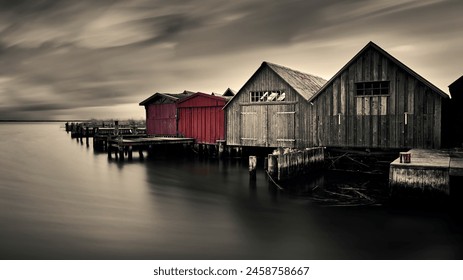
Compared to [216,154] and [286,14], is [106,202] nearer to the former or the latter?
[286,14]

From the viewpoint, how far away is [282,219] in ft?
32.2

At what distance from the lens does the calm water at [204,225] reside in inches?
292

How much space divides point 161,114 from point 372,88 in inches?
734

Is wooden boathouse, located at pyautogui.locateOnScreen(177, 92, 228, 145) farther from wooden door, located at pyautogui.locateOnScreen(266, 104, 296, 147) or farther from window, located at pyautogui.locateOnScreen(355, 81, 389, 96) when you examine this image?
window, located at pyautogui.locateOnScreen(355, 81, 389, 96)

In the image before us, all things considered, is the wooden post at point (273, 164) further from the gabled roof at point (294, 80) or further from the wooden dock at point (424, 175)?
the gabled roof at point (294, 80)

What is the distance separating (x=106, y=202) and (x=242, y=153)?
13.0 m

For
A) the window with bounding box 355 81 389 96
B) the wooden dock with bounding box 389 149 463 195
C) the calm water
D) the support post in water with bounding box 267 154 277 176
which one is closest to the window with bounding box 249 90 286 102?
the window with bounding box 355 81 389 96

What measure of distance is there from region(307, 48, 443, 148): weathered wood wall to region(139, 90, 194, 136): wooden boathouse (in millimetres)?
14190

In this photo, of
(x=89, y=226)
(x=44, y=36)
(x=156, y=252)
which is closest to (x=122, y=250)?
(x=156, y=252)

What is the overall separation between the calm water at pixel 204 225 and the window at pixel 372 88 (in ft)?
21.8

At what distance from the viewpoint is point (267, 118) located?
21203 millimetres

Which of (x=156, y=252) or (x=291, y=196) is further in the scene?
(x=291, y=196)

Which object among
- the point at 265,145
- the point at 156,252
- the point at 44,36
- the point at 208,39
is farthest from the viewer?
the point at 265,145

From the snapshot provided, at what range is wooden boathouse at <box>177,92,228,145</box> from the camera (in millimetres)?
25297
